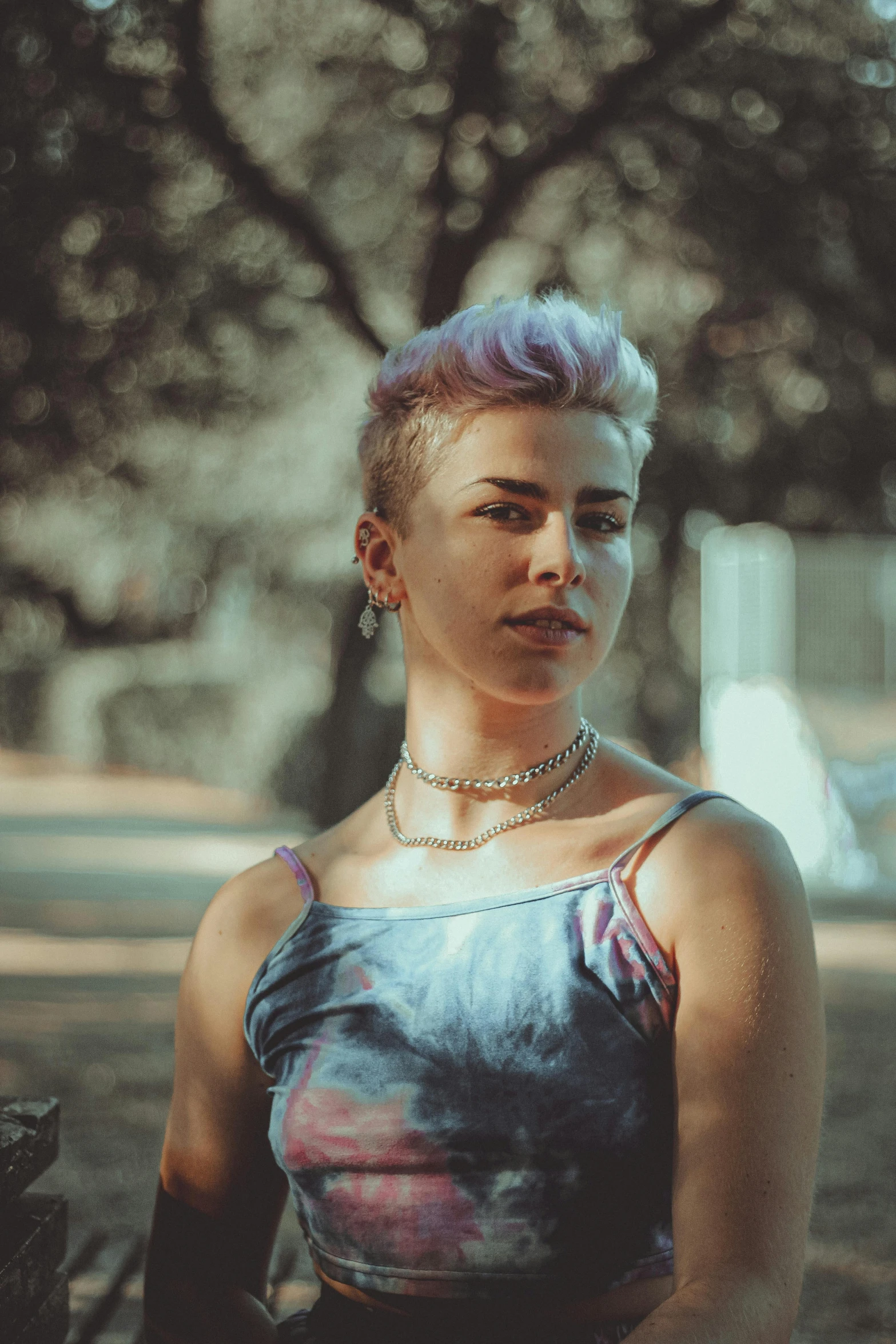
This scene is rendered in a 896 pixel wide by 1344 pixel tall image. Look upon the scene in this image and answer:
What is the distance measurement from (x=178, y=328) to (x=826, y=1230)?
260 inches

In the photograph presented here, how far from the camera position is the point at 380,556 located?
6.70 ft

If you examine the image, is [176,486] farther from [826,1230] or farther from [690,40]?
[826,1230]

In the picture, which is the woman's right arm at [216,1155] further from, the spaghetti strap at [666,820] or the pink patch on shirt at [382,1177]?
the spaghetti strap at [666,820]

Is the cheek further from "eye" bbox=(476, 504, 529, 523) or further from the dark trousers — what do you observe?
the dark trousers

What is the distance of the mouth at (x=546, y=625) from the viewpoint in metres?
1.81

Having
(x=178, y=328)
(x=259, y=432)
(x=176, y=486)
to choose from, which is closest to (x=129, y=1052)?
(x=178, y=328)

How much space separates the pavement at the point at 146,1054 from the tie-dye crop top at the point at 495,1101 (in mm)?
1787

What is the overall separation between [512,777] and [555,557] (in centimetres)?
34

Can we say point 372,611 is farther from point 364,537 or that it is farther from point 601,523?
point 601,523

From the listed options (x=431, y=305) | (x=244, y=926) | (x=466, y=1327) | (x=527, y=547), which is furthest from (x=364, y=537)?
(x=431, y=305)

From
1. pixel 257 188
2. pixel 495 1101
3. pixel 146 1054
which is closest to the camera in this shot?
pixel 495 1101

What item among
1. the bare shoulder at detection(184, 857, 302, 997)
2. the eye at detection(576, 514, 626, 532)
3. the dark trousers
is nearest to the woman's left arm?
the dark trousers

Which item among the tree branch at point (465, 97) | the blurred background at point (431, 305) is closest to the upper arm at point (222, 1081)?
the blurred background at point (431, 305)

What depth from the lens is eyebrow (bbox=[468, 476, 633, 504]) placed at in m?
1.79
